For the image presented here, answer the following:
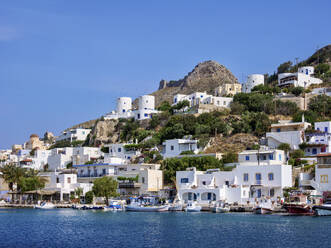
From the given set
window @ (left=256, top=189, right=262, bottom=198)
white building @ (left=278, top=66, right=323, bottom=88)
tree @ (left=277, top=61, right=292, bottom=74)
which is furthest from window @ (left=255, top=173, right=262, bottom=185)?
tree @ (left=277, top=61, right=292, bottom=74)

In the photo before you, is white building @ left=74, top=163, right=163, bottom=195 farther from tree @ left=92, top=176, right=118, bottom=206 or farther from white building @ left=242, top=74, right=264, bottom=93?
white building @ left=242, top=74, right=264, bottom=93

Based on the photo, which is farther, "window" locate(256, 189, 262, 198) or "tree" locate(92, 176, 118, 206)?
"tree" locate(92, 176, 118, 206)

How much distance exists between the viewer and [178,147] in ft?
220

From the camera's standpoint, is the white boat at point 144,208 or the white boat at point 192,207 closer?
the white boat at point 192,207

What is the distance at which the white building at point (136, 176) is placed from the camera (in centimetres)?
5931

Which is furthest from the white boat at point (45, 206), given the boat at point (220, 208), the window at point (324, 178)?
the window at point (324, 178)

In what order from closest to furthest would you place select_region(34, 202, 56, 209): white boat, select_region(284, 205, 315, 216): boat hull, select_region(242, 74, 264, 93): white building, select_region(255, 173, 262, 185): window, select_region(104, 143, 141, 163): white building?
select_region(284, 205, 315, 216): boat hull, select_region(255, 173, 262, 185): window, select_region(34, 202, 56, 209): white boat, select_region(104, 143, 141, 163): white building, select_region(242, 74, 264, 93): white building

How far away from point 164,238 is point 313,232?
10166 millimetres

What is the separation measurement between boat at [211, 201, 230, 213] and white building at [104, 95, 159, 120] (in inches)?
1539

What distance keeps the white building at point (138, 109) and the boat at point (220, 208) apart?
39.1 metres

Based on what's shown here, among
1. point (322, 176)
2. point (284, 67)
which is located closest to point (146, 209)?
point (322, 176)

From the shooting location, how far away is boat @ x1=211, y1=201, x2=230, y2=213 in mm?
48406

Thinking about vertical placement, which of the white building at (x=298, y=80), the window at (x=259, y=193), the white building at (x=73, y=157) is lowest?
the window at (x=259, y=193)

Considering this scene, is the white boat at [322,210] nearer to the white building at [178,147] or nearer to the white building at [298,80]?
the white building at [178,147]
